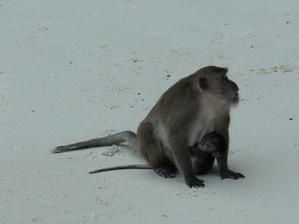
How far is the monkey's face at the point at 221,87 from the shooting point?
210 inches

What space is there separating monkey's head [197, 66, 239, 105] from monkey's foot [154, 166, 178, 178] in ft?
2.34

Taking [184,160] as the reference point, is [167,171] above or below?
below

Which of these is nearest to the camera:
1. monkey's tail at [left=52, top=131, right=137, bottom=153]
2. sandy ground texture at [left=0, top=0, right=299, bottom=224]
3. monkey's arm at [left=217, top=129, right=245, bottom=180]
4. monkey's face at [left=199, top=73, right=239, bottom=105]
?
sandy ground texture at [left=0, top=0, right=299, bottom=224]

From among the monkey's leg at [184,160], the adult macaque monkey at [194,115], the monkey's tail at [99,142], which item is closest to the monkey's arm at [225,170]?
the adult macaque monkey at [194,115]

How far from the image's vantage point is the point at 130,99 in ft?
25.3

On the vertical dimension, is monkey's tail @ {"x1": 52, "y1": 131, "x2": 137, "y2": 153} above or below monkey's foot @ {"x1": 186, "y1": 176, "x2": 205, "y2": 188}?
below

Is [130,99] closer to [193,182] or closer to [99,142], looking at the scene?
[99,142]

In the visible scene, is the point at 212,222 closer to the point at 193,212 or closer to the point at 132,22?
the point at 193,212

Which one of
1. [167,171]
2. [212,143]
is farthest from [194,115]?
[167,171]

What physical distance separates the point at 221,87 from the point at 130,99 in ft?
8.01

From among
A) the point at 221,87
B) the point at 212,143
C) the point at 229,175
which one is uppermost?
the point at 221,87

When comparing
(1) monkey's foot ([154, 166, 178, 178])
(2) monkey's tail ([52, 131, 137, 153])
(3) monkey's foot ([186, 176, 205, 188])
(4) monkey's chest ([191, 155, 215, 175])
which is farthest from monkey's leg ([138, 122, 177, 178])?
(2) monkey's tail ([52, 131, 137, 153])

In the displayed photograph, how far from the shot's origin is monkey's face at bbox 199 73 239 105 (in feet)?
17.5

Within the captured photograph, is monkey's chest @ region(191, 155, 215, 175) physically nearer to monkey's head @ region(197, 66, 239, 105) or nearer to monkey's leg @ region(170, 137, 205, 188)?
monkey's leg @ region(170, 137, 205, 188)
